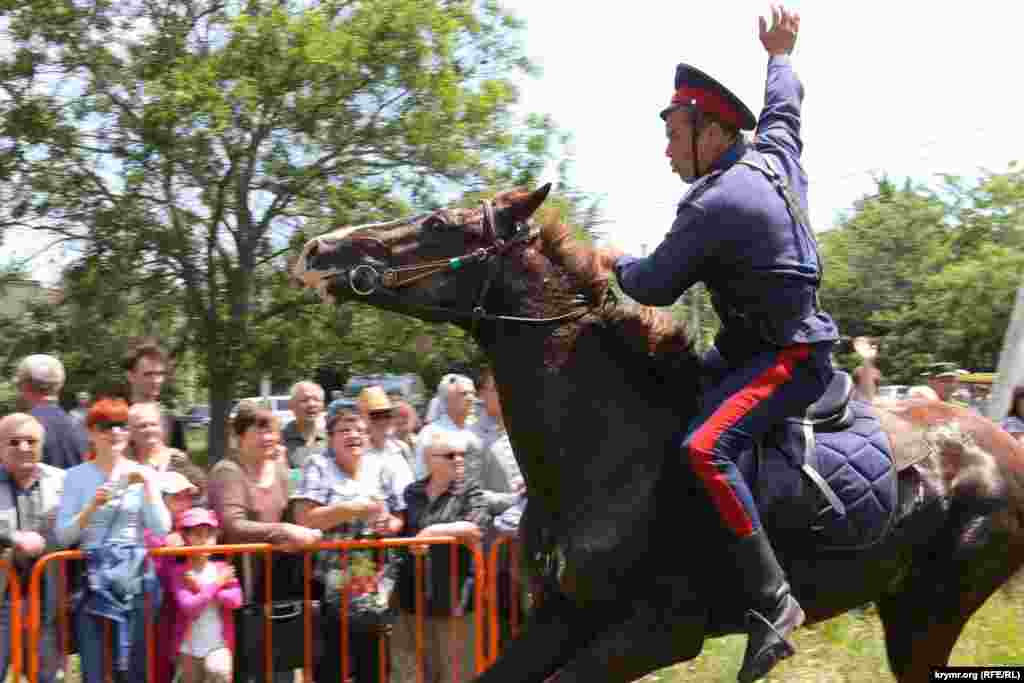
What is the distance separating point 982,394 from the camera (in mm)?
22250

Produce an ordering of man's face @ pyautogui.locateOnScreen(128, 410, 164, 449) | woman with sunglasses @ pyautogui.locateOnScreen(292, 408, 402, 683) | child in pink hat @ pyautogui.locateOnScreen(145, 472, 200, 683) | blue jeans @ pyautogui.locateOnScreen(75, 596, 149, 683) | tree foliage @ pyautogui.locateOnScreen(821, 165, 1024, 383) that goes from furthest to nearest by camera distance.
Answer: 1. tree foliage @ pyautogui.locateOnScreen(821, 165, 1024, 383)
2. man's face @ pyautogui.locateOnScreen(128, 410, 164, 449)
3. woman with sunglasses @ pyautogui.locateOnScreen(292, 408, 402, 683)
4. child in pink hat @ pyautogui.locateOnScreen(145, 472, 200, 683)
5. blue jeans @ pyautogui.locateOnScreen(75, 596, 149, 683)

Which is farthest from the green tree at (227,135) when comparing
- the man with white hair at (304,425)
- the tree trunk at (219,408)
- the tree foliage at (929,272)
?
the tree foliage at (929,272)

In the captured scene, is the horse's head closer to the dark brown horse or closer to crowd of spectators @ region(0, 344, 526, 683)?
the dark brown horse

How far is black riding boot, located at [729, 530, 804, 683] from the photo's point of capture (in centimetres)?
430

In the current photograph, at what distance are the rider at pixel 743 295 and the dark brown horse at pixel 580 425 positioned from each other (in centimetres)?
20

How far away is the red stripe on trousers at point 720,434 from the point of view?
4301 millimetres

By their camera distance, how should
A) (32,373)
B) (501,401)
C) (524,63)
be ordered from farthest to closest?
(524,63)
(32,373)
(501,401)

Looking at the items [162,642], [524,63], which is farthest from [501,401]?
[524,63]

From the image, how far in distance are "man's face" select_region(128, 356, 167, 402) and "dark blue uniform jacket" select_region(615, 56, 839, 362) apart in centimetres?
339

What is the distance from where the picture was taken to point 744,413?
439cm

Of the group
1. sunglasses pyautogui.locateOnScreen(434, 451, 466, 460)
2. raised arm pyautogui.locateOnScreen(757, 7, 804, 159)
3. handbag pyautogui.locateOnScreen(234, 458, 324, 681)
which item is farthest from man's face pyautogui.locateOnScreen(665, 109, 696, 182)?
handbag pyautogui.locateOnScreen(234, 458, 324, 681)

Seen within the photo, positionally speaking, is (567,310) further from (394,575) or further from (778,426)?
(394,575)

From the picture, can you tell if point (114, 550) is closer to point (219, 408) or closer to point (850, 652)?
point (850, 652)

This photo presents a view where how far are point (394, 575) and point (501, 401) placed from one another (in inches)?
77.5
